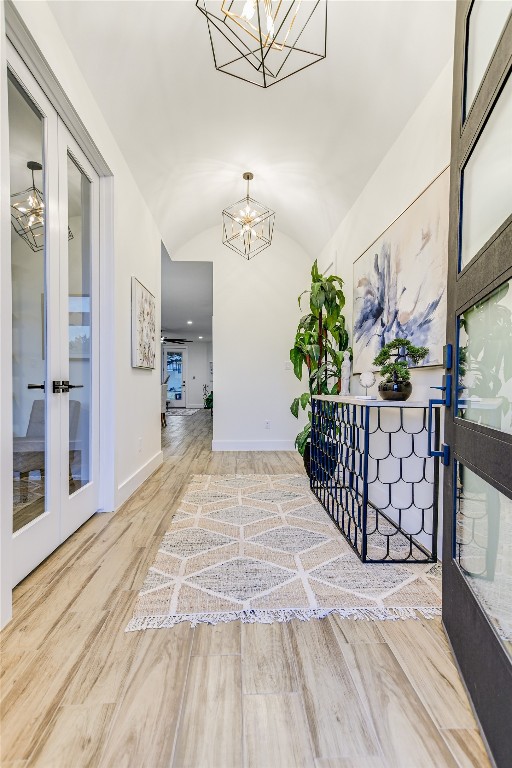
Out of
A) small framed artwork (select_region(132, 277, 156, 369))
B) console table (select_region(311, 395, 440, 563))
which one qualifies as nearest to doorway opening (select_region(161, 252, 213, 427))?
small framed artwork (select_region(132, 277, 156, 369))

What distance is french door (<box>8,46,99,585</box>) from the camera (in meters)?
1.67

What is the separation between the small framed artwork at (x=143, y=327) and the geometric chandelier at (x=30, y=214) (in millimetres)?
1263

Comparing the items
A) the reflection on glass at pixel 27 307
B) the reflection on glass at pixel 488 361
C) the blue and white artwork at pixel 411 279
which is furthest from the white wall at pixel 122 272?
the reflection on glass at pixel 488 361

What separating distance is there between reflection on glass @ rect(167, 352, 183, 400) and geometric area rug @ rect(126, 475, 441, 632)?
11.9 metres

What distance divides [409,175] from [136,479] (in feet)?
9.44

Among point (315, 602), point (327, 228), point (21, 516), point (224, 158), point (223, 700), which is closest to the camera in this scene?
point (223, 700)

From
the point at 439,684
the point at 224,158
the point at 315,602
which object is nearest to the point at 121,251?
the point at 224,158

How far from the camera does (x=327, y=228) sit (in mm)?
4066

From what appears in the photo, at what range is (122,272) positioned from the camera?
9.31 feet

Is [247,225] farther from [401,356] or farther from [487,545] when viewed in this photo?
[487,545]

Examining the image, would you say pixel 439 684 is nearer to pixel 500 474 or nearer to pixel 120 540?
pixel 500 474

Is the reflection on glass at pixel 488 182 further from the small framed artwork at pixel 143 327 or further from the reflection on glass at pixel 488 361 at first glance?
the small framed artwork at pixel 143 327

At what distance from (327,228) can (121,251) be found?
225 centimetres

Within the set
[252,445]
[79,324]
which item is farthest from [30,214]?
[252,445]
